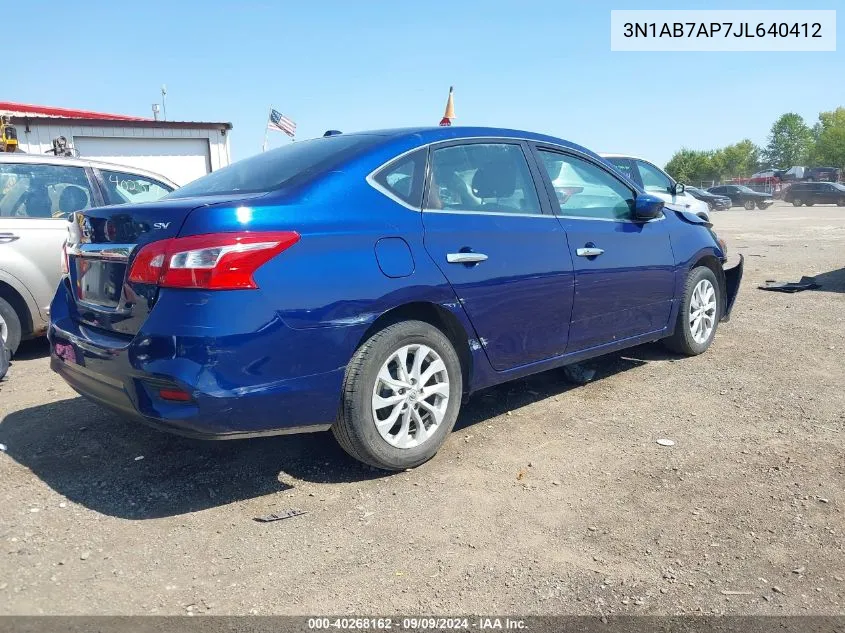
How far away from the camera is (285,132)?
19609 mm

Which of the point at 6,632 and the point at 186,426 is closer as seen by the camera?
the point at 6,632

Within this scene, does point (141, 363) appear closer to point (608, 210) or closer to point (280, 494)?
point (280, 494)

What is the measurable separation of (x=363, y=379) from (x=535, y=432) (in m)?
1.30

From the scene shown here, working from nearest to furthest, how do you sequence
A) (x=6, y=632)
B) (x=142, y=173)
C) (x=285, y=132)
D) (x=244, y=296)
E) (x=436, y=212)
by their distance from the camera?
(x=6, y=632)
(x=244, y=296)
(x=436, y=212)
(x=142, y=173)
(x=285, y=132)

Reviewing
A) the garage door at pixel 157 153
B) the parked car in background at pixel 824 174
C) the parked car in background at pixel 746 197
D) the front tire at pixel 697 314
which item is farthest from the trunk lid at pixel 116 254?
the parked car in background at pixel 824 174

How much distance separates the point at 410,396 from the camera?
3.44m

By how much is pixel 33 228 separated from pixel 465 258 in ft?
13.0

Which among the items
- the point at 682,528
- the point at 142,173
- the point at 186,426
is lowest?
the point at 682,528

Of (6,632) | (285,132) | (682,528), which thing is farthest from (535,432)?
(285,132)

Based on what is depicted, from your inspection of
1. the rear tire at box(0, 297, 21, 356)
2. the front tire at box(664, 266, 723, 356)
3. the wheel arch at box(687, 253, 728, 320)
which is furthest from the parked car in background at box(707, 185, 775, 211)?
the rear tire at box(0, 297, 21, 356)

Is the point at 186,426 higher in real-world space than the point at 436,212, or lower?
lower

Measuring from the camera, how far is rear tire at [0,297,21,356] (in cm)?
546

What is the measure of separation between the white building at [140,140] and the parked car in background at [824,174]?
1875 inches

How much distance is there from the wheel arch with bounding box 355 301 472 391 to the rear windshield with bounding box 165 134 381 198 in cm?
77
